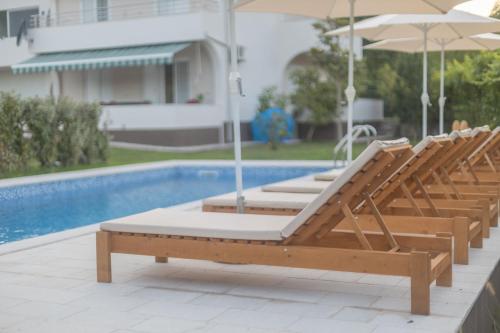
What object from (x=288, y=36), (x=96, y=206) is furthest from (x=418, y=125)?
(x=96, y=206)

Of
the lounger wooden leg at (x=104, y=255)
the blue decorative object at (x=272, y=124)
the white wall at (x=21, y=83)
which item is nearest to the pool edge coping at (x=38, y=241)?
the lounger wooden leg at (x=104, y=255)

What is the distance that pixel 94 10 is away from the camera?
88.7 feet

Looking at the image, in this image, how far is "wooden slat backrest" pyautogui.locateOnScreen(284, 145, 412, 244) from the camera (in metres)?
4.56

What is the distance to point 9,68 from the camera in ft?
93.4

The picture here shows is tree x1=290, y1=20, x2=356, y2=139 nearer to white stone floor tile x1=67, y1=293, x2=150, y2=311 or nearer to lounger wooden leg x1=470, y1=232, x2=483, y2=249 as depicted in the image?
lounger wooden leg x1=470, y1=232, x2=483, y2=249

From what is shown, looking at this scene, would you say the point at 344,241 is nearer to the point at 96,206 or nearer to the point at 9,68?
the point at 96,206

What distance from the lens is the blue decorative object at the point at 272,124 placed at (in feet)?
77.9

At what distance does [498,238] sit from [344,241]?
2.63 m

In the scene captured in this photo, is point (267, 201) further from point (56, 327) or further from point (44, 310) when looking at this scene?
point (56, 327)

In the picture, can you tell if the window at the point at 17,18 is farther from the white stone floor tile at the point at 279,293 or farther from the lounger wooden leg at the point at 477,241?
the white stone floor tile at the point at 279,293

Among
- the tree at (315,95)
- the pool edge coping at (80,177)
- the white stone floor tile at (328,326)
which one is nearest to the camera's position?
the white stone floor tile at (328,326)

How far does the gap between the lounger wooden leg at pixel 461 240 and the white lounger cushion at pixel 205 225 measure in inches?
58.5

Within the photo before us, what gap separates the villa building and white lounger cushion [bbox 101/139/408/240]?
17884 millimetres

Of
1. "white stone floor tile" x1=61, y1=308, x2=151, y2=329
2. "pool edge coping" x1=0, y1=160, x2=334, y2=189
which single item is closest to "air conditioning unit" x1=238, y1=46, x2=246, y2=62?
"pool edge coping" x1=0, y1=160, x2=334, y2=189
